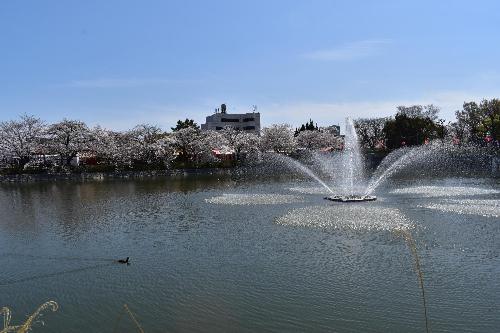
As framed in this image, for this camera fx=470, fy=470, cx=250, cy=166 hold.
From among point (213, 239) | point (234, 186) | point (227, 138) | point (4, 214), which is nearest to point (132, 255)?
point (213, 239)

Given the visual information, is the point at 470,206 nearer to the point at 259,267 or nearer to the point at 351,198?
the point at 351,198

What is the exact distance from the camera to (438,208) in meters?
25.1

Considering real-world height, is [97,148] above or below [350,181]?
above

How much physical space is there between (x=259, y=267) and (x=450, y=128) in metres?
81.9

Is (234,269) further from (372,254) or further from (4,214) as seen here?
(4,214)

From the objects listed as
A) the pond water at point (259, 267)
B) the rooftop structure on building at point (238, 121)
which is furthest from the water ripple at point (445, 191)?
the rooftop structure on building at point (238, 121)

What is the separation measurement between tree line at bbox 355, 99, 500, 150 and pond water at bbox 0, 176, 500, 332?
47390 millimetres

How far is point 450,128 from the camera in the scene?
87.4 m

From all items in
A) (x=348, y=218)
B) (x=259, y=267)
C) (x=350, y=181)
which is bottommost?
(x=259, y=267)

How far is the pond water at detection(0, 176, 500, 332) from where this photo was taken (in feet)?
36.8

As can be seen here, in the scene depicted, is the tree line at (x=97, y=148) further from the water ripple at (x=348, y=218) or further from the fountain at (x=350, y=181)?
the water ripple at (x=348, y=218)

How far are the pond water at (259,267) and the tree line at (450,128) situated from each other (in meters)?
47.4

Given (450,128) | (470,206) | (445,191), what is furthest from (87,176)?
(450,128)

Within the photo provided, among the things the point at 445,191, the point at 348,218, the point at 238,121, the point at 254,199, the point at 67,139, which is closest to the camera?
the point at 348,218
